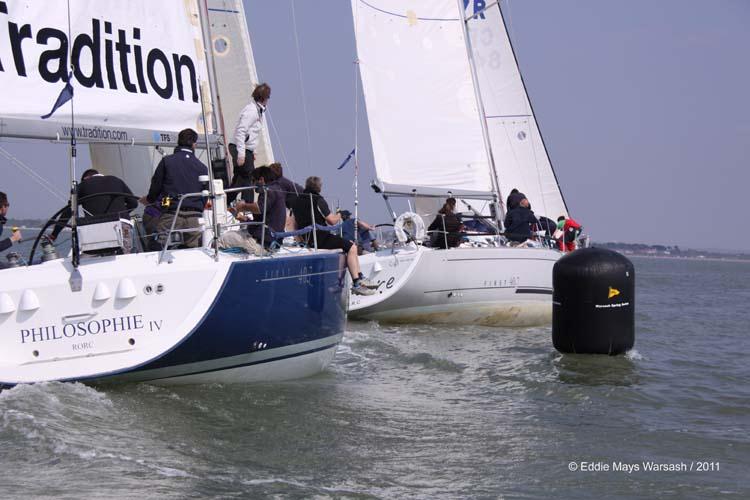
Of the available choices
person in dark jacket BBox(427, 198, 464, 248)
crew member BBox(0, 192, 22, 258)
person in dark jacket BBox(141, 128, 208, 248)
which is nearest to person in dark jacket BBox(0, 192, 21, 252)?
crew member BBox(0, 192, 22, 258)

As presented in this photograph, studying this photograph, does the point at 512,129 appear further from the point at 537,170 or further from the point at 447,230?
the point at 447,230

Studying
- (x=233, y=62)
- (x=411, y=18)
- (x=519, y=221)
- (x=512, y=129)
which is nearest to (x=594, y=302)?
(x=519, y=221)

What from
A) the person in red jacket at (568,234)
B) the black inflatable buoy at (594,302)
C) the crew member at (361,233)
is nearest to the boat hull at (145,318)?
the black inflatable buoy at (594,302)

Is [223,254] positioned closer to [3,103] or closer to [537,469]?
[3,103]

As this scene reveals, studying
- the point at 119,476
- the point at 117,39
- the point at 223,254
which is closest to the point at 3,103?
A: the point at 117,39

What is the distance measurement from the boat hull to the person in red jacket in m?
10.4

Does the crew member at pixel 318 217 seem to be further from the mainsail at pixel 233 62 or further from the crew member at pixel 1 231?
the mainsail at pixel 233 62

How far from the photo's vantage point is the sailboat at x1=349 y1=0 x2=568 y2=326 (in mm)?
14461

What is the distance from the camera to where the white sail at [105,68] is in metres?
7.65

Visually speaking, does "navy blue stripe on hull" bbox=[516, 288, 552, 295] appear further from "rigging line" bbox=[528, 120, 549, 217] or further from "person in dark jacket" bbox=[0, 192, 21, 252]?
"person in dark jacket" bbox=[0, 192, 21, 252]

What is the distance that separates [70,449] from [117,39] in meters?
3.81

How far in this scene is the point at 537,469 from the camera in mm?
6164

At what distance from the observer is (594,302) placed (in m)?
10.7

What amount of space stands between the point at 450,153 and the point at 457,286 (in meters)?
3.39
